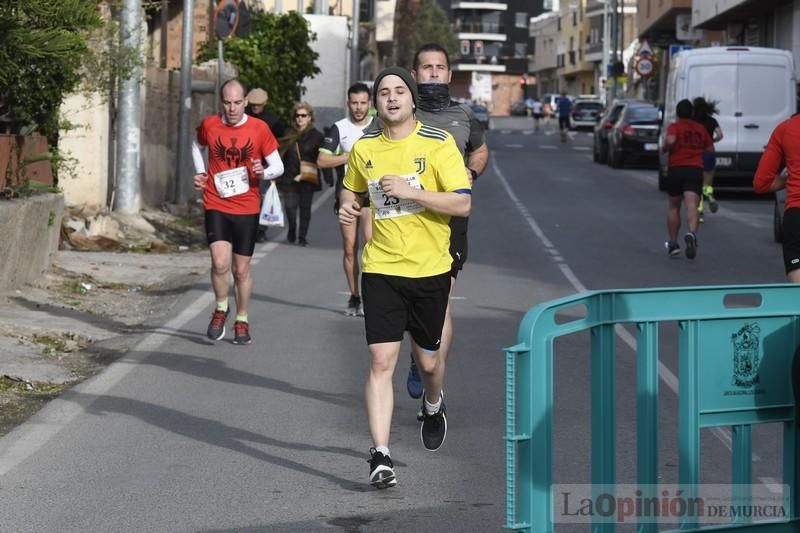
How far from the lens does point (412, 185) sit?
675 centimetres

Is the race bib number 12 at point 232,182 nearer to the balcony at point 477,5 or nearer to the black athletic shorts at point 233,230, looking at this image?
the black athletic shorts at point 233,230

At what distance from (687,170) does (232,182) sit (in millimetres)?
7979

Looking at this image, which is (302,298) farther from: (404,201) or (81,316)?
(404,201)

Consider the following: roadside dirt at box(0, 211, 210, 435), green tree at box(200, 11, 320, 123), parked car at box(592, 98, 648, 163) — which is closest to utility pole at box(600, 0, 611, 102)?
parked car at box(592, 98, 648, 163)

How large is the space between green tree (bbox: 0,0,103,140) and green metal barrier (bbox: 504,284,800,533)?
803 centimetres

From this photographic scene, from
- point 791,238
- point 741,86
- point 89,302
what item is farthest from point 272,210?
point 741,86

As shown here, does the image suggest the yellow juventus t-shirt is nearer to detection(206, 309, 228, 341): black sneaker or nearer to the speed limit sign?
detection(206, 309, 228, 341): black sneaker

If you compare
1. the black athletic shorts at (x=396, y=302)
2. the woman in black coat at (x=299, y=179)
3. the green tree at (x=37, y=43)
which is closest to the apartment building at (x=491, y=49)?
the woman in black coat at (x=299, y=179)

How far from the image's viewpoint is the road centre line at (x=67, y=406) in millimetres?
7488

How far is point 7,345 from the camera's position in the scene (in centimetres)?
1077

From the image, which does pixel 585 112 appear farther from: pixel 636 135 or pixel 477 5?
pixel 477 5

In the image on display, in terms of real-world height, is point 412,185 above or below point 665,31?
below

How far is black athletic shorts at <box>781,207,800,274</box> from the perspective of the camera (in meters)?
8.98

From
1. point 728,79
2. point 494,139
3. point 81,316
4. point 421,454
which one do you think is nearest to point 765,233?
point 728,79
